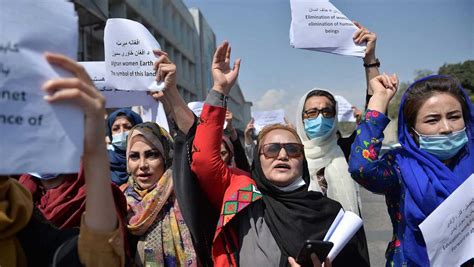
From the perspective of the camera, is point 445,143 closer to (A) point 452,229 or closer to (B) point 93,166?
(A) point 452,229

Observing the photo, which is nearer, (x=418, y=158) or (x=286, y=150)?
(x=418, y=158)

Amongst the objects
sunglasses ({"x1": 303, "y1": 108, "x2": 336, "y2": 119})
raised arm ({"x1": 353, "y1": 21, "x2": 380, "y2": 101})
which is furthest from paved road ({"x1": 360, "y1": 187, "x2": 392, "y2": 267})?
raised arm ({"x1": 353, "y1": 21, "x2": 380, "y2": 101})

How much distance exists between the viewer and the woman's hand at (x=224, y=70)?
1.92 metres

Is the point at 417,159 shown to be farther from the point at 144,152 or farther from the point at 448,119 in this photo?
the point at 144,152

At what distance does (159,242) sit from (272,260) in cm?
55

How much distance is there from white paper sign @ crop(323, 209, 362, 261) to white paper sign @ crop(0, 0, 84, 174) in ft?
3.51

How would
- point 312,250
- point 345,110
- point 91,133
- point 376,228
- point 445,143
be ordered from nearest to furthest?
point 91,133 → point 312,250 → point 445,143 → point 345,110 → point 376,228

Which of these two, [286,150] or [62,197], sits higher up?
[286,150]

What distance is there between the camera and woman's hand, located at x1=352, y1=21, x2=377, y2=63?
2334 millimetres

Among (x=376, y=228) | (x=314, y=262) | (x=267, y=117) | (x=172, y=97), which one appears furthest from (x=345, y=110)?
(x=314, y=262)

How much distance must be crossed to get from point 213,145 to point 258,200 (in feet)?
1.10

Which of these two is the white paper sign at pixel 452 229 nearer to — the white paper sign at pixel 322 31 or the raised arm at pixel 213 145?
the raised arm at pixel 213 145

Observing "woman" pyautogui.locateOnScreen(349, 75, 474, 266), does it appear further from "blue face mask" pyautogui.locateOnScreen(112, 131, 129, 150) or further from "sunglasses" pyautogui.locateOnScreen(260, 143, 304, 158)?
"blue face mask" pyautogui.locateOnScreen(112, 131, 129, 150)

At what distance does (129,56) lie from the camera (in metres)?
2.36
